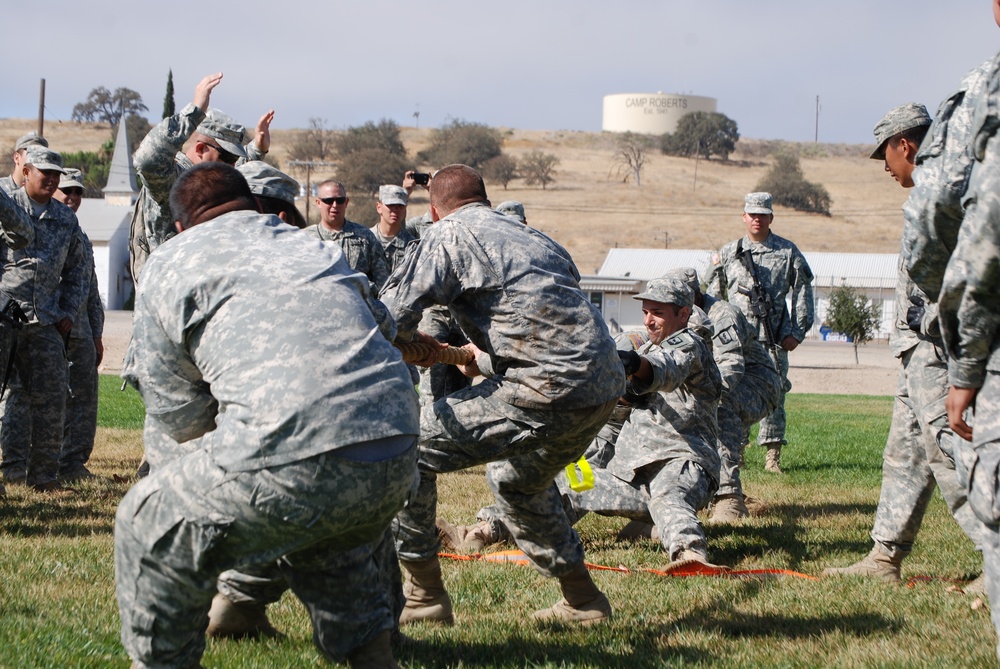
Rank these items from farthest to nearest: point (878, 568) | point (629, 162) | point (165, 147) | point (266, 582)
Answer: point (629, 162) → point (878, 568) → point (165, 147) → point (266, 582)

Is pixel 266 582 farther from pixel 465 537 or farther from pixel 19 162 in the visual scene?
pixel 19 162

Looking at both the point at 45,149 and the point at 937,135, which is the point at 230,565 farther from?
the point at 45,149

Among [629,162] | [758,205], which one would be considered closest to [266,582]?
[758,205]

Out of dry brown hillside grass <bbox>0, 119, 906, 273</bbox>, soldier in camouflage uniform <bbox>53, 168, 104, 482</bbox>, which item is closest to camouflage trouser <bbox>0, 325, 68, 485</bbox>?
soldier in camouflage uniform <bbox>53, 168, 104, 482</bbox>

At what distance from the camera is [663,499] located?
22.4ft

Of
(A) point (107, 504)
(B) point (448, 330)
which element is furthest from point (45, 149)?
(B) point (448, 330)

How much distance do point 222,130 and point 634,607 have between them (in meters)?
3.66

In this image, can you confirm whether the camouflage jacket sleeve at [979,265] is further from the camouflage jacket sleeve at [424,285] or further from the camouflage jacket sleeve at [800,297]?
the camouflage jacket sleeve at [800,297]

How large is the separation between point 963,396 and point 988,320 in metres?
0.28

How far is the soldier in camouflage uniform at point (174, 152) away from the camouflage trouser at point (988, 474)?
384cm

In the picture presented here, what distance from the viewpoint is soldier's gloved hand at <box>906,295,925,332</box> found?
18.9 feet

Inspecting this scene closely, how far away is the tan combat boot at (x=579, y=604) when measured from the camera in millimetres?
5254

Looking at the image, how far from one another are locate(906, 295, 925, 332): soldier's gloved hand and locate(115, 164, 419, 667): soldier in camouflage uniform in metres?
3.18

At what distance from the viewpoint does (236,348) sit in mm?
3475
